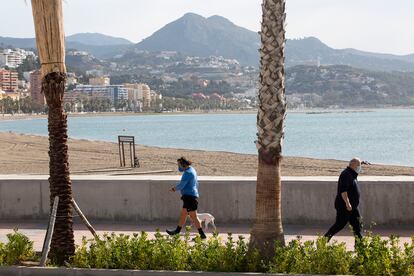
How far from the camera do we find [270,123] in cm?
884

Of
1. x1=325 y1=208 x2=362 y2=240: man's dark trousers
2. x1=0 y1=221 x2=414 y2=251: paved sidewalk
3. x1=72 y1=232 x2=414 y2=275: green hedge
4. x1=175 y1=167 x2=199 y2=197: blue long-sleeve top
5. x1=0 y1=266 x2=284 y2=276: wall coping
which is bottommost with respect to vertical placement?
x1=0 y1=221 x2=414 y2=251: paved sidewalk

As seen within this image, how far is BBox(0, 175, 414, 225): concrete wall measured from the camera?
40.7 feet

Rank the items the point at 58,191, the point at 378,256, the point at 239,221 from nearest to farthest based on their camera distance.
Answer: the point at 378,256 → the point at 58,191 → the point at 239,221

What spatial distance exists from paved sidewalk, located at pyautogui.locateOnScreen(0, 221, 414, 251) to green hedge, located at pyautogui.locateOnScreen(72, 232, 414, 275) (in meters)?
2.32

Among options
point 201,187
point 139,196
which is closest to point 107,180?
point 139,196

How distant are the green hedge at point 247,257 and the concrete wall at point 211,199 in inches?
139

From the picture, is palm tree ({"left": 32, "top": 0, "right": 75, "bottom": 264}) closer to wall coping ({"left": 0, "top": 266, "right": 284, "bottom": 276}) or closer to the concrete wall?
wall coping ({"left": 0, "top": 266, "right": 284, "bottom": 276})

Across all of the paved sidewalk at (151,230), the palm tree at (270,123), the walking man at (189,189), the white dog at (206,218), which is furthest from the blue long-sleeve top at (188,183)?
the palm tree at (270,123)

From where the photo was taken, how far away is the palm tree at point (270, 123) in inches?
346

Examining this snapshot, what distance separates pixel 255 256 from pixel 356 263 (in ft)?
3.75

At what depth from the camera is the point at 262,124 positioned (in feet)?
29.1

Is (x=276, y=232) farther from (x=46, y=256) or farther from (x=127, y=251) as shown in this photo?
(x=46, y=256)

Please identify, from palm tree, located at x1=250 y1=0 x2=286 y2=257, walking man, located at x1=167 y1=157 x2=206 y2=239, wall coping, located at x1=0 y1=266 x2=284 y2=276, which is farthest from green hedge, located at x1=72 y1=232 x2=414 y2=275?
walking man, located at x1=167 y1=157 x2=206 y2=239

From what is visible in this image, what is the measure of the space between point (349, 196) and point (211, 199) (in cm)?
356
